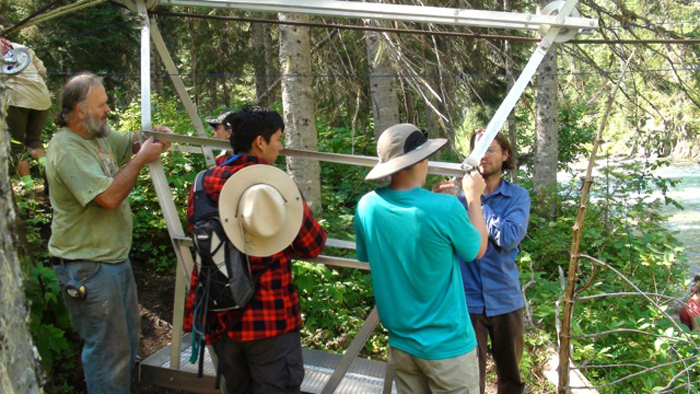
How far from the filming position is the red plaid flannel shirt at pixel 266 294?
8.41ft

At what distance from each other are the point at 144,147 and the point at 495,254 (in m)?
1.91

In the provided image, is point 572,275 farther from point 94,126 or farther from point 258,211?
point 94,126

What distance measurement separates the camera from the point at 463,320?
2.45m

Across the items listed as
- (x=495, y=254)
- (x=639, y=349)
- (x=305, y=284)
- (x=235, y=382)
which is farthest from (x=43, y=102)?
(x=639, y=349)

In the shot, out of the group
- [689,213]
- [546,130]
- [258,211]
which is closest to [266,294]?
[258,211]

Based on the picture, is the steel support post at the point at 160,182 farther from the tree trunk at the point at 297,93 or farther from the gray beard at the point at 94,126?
the tree trunk at the point at 297,93

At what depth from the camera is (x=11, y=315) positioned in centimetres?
158

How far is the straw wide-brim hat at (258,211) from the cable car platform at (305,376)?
1.16 meters

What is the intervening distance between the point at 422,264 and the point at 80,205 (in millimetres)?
1738

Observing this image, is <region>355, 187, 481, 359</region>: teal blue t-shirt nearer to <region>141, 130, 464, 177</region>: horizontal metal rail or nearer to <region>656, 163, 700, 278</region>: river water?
A: <region>141, 130, 464, 177</region>: horizontal metal rail

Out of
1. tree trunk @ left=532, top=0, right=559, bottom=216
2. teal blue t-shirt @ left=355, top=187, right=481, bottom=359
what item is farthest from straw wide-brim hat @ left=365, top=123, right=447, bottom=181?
tree trunk @ left=532, top=0, right=559, bottom=216

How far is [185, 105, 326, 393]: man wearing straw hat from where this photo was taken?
2506 millimetres

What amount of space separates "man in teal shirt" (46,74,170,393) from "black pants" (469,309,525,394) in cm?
188

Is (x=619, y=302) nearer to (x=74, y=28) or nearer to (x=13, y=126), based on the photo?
(x=13, y=126)
